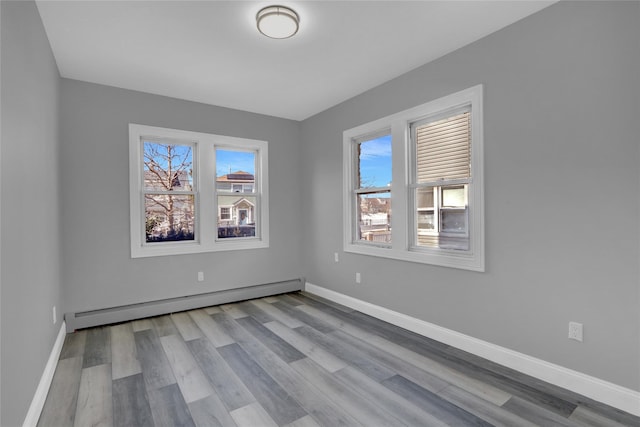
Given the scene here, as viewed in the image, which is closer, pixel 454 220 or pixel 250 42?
pixel 250 42

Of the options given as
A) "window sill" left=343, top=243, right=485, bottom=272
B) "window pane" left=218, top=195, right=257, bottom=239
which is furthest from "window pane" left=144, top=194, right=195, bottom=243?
"window sill" left=343, top=243, right=485, bottom=272

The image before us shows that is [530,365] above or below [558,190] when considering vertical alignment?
below

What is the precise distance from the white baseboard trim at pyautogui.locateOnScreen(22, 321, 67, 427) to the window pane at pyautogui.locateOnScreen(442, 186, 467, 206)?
336 cm

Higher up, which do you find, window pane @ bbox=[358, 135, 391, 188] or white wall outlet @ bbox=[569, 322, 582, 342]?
window pane @ bbox=[358, 135, 391, 188]

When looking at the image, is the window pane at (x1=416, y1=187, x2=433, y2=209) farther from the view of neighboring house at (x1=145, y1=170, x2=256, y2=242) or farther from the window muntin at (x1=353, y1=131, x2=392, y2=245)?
the view of neighboring house at (x1=145, y1=170, x2=256, y2=242)

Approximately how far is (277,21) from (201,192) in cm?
252

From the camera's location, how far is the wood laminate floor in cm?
193

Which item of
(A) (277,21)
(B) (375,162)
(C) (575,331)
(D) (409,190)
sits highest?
(A) (277,21)

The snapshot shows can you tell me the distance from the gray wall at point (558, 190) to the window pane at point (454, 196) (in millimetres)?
294

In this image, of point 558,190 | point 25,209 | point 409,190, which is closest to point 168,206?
point 25,209

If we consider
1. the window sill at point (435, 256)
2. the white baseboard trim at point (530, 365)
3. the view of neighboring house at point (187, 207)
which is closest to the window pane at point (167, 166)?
the view of neighboring house at point (187, 207)

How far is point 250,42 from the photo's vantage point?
2.72 metres

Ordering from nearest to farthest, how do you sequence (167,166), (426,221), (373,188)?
1. (426,221)
2. (373,188)
3. (167,166)

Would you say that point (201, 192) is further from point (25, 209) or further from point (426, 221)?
point (426, 221)
